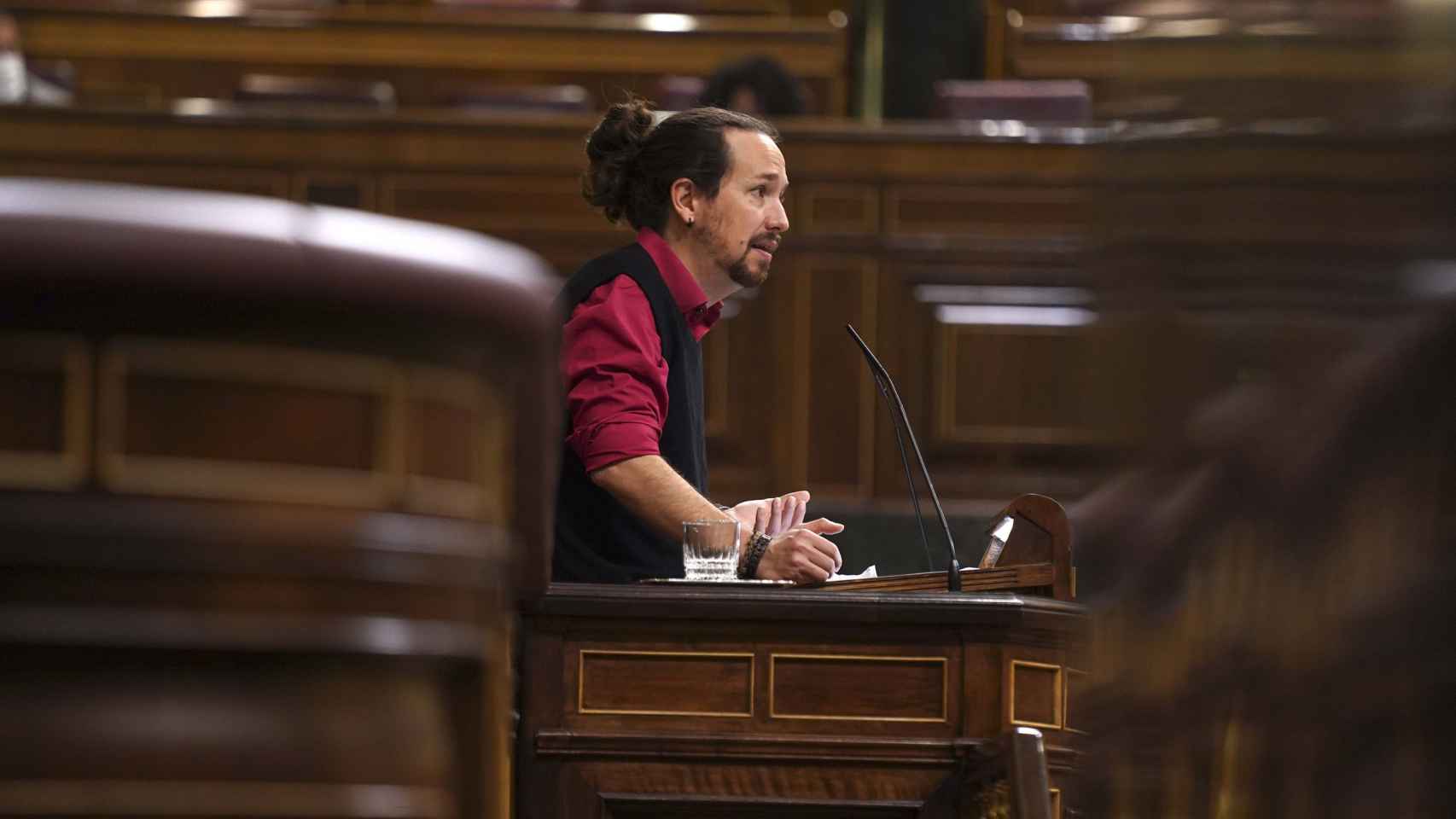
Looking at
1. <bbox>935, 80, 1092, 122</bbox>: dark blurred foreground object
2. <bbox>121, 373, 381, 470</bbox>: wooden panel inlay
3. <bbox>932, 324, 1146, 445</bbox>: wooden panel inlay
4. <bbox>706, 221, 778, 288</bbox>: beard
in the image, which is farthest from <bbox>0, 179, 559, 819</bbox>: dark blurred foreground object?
<bbox>935, 80, 1092, 122</bbox>: dark blurred foreground object

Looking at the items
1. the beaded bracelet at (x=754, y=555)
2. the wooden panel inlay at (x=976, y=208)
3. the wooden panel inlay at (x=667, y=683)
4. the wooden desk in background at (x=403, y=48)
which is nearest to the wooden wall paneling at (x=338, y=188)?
the wooden desk in background at (x=403, y=48)

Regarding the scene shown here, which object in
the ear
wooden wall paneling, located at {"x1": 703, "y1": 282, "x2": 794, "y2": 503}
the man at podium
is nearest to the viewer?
the man at podium

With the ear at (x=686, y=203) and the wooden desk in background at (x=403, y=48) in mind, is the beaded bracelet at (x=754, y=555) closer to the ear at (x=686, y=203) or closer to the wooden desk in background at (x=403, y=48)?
the ear at (x=686, y=203)

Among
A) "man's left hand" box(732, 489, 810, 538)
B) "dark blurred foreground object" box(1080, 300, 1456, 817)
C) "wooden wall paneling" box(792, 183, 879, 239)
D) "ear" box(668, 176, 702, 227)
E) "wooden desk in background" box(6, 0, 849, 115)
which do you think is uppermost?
"wooden desk in background" box(6, 0, 849, 115)

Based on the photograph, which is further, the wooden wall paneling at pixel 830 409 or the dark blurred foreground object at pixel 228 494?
the wooden wall paneling at pixel 830 409

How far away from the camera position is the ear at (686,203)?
275 centimetres

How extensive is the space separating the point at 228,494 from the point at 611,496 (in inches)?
65.3

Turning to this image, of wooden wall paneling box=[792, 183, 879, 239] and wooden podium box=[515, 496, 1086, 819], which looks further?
wooden wall paneling box=[792, 183, 879, 239]

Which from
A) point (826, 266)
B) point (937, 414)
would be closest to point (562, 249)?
point (826, 266)

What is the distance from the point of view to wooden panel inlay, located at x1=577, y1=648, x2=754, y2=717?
203 centimetres

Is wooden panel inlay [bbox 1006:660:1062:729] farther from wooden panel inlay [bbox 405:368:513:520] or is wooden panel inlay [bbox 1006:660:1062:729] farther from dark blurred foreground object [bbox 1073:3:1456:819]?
dark blurred foreground object [bbox 1073:3:1456:819]

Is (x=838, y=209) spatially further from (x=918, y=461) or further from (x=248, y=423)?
(x=248, y=423)

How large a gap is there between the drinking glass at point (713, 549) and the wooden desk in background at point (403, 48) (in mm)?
3430

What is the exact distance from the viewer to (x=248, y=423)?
0.82 m
